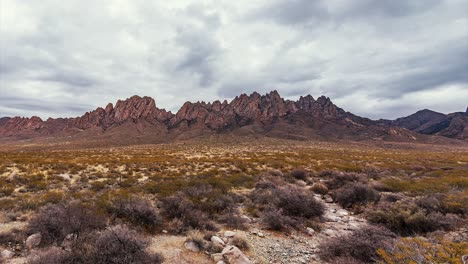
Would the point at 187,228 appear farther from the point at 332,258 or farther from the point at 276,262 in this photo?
the point at 332,258

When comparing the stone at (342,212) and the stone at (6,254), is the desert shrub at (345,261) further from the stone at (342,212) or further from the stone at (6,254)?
the stone at (6,254)

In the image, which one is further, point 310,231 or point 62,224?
point 310,231

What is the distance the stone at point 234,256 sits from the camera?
5.19 m

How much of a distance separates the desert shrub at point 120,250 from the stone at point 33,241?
5.45 ft

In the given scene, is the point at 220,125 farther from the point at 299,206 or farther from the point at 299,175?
the point at 299,206

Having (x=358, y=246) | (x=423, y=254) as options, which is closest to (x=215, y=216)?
(x=358, y=246)

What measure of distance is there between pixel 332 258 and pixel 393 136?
170 m

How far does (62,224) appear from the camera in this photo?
586 cm

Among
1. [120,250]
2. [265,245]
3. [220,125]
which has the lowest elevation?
[265,245]

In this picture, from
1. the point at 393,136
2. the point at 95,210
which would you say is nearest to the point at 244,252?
the point at 95,210

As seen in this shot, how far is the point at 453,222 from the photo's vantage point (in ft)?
23.5

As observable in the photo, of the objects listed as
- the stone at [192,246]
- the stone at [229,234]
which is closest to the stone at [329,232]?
the stone at [229,234]

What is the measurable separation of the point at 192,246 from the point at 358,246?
4173 millimetres

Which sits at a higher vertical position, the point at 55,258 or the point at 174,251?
the point at 55,258
